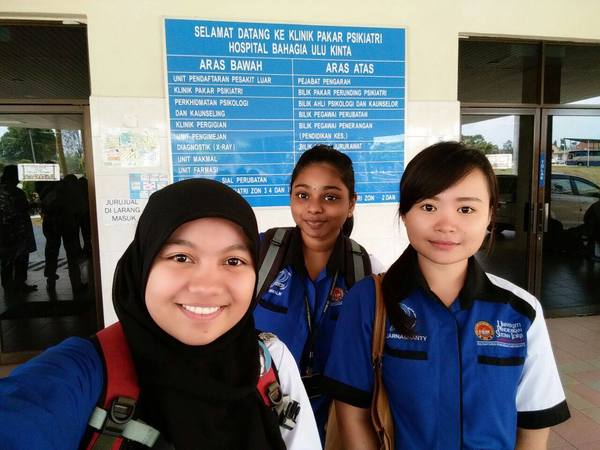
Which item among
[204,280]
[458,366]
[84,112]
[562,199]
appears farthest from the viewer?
[562,199]

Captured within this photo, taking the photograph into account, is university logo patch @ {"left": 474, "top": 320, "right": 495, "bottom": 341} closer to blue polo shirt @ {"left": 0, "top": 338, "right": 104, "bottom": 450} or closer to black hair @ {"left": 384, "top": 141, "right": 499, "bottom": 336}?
black hair @ {"left": 384, "top": 141, "right": 499, "bottom": 336}

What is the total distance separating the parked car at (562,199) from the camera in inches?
157

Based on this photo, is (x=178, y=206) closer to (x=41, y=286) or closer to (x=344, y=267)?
(x=344, y=267)

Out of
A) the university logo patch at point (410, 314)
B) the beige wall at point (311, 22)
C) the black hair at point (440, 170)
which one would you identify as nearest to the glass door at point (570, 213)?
the beige wall at point (311, 22)

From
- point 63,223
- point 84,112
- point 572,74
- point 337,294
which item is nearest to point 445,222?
point 337,294

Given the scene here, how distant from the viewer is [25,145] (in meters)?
3.15

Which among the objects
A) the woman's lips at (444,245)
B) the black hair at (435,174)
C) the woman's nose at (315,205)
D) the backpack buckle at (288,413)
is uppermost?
the black hair at (435,174)

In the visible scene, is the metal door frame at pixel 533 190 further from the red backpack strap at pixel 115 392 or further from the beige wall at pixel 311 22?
the red backpack strap at pixel 115 392

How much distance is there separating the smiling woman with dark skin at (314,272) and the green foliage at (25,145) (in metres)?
2.54

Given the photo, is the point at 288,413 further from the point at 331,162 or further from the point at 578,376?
the point at 578,376

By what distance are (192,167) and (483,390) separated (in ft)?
8.57

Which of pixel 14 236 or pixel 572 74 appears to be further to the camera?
pixel 572 74

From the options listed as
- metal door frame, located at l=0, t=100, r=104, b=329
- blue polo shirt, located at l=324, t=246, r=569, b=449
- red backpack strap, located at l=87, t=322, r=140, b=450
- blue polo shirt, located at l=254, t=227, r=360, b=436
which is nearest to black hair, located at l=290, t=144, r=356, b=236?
blue polo shirt, located at l=254, t=227, r=360, b=436

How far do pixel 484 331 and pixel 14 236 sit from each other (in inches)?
141
